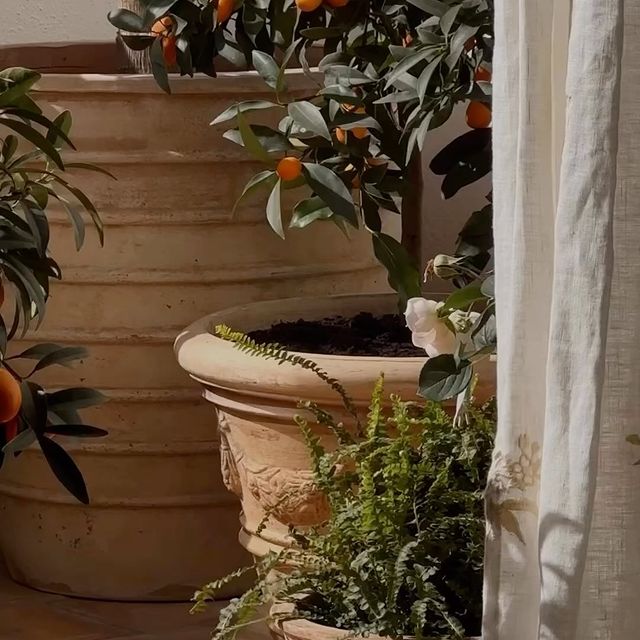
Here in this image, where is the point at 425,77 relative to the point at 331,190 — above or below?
above

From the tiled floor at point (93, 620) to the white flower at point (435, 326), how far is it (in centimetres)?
68

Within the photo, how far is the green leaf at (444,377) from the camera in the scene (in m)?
1.05

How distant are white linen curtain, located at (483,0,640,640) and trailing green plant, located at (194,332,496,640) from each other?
0.36 feet

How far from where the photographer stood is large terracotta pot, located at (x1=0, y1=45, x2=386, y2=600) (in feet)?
5.36

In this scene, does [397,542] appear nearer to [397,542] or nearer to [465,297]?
[397,542]

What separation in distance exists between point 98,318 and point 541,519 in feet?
3.00

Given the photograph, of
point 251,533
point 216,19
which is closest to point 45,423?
point 251,533

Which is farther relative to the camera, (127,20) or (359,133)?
(127,20)

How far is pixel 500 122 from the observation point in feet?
3.02

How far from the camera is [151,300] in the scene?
167 centimetres

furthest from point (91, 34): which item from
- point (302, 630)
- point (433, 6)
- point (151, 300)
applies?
point (302, 630)

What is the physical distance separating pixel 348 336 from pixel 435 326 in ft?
1.21

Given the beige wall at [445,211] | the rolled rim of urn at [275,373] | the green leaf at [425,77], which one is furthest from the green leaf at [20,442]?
the beige wall at [445,211]

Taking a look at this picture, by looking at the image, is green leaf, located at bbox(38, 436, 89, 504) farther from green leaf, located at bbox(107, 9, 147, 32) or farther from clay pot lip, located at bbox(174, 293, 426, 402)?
green leaf, located at bbox(107, 9, 147, 32)
